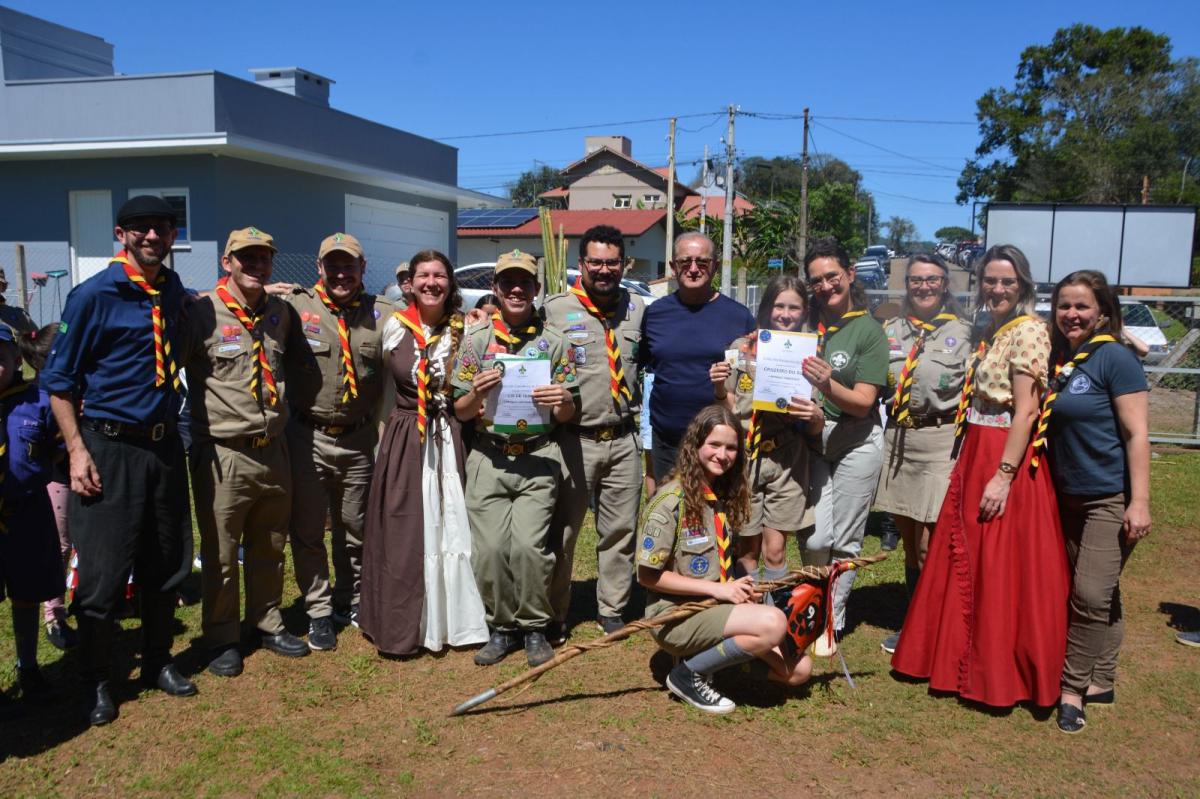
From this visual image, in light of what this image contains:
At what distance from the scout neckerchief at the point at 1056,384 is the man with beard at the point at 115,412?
13.1 ft

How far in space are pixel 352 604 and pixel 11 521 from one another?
1.86 m

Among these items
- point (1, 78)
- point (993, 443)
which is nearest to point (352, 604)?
point (993, 443)

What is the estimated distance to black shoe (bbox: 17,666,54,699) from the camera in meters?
4.42

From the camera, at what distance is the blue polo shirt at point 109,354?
4.01m

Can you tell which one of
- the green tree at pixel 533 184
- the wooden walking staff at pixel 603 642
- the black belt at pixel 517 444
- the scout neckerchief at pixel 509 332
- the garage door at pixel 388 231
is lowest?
the wooden walking staff at pixel 603 642

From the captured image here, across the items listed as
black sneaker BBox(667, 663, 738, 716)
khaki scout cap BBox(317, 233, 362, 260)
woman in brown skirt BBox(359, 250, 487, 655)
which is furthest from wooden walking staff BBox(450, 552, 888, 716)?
khaki scout cap BBox(317, 233, 362, 260)

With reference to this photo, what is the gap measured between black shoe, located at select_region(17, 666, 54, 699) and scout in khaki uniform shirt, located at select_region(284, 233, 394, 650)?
4.19 ft

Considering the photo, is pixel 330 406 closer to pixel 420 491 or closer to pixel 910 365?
pixel 420 491

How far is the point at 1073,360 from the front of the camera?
430 cm

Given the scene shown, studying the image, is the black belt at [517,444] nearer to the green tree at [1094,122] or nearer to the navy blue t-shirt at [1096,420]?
the navy blue t-shirt at [1096,420]

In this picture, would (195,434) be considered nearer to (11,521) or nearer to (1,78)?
(11,521)

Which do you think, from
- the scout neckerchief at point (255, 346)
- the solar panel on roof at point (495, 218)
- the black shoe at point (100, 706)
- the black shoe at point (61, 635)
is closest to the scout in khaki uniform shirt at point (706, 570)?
the scout neckerchief at point (255, 346)

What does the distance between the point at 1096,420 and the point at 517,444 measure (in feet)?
9.04

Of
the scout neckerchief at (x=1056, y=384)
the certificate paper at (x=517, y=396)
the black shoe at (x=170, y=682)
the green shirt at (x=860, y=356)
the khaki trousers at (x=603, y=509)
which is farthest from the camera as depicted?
the khaki trousers at (x=603, y=509)
